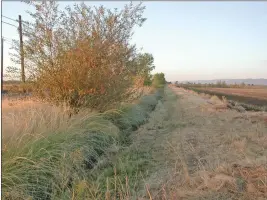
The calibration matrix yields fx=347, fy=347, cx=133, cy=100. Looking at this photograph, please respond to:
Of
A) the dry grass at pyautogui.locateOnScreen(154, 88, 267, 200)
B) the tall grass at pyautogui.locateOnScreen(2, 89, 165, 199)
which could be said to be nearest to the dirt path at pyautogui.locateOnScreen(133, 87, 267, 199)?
the dry grass at pyautogui.locateOnScreen(154, 88, 267, 200)

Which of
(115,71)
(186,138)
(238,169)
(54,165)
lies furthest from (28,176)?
(115,71)

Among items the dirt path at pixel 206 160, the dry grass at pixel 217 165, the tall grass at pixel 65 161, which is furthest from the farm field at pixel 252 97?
the tall grass at pixel 65 161

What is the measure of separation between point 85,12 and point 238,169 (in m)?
6.77

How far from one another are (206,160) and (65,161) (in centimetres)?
252

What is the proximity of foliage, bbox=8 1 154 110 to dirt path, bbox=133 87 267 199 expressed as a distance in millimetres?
1934

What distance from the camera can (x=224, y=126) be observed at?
36.5 feet

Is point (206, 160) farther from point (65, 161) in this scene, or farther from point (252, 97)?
point (252, 97)

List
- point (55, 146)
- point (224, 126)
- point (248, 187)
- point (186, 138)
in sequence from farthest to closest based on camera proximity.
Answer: point (224, 126) < point (186, 138) < point (55, 146) < point (248, 187)

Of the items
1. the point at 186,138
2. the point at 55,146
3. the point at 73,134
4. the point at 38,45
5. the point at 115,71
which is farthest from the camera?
the point at 115,71

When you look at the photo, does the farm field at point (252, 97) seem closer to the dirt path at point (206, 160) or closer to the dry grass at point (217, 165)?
the dirt path at point (206, 160)

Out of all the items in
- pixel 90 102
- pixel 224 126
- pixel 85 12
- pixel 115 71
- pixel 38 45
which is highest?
pixel 85 12

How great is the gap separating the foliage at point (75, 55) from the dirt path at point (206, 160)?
1.93 meters

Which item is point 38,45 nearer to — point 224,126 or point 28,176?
point 28,176

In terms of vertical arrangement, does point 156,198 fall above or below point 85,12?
below
